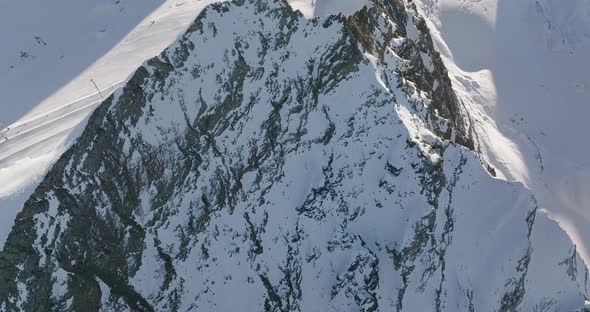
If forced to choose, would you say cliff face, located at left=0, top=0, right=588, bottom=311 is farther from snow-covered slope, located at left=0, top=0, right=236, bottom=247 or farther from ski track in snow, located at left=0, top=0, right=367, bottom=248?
snow-covered slope, located at left=0, top=0, right=236, bottom=247

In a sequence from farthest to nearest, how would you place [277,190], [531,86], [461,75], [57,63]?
1. [531,86]
2. [461,75]
3. [57,63]
4. [277,190]

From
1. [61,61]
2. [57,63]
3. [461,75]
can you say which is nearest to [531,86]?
[461,75]

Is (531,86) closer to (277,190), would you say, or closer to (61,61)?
(277,190)

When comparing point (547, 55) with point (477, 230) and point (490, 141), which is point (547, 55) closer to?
point (490, 141)

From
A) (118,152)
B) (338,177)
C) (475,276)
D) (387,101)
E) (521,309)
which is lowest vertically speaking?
(521,309)

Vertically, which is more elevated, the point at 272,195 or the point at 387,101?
the point at 387,101

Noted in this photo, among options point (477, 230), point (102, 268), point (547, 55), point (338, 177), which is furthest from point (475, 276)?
point (547, 55)
